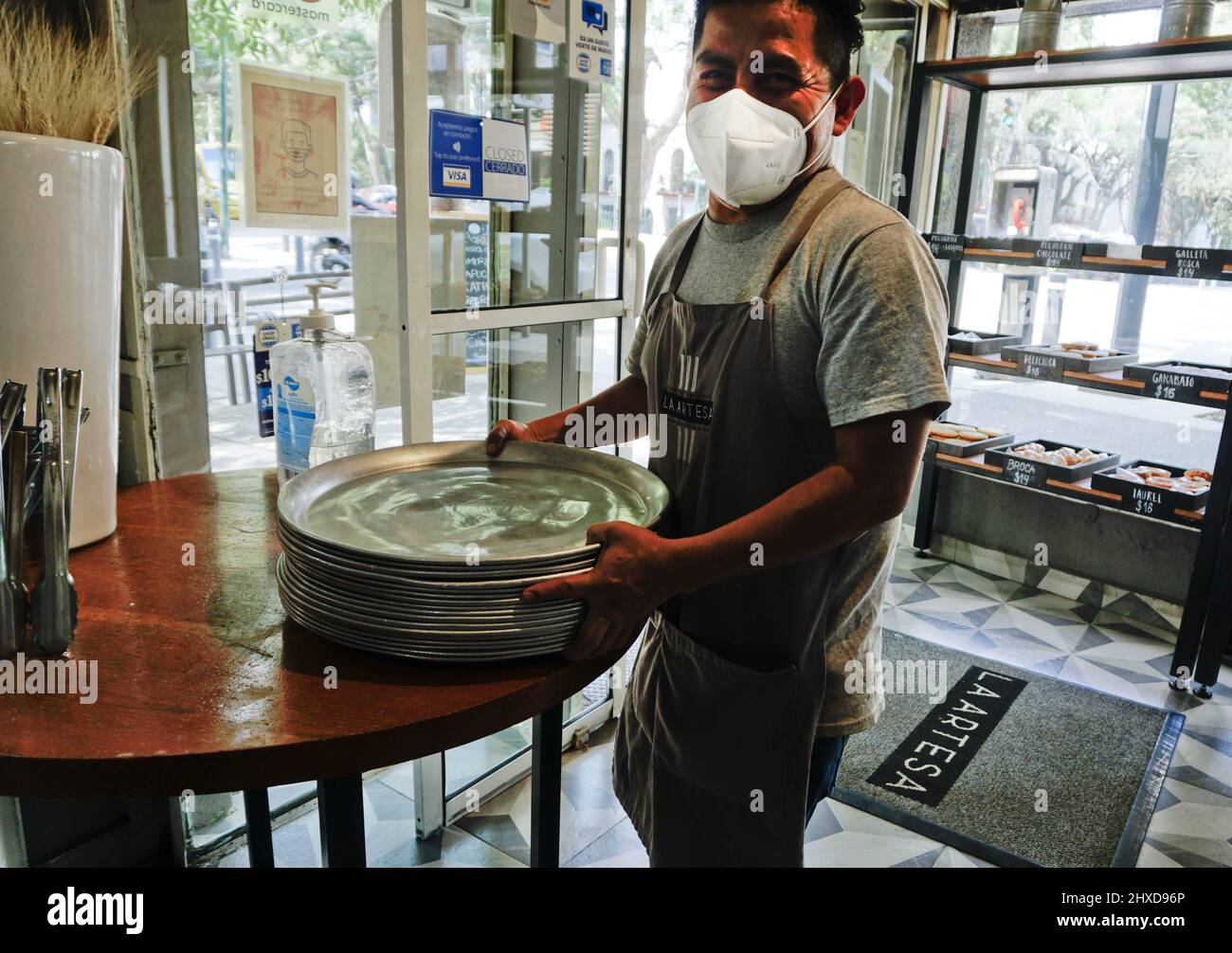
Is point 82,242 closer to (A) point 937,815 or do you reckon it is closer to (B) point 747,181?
(B) point 747,181

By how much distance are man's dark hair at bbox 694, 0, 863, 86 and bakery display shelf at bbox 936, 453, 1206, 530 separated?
271 centimetres

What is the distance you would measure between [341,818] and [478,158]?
160 centimetres

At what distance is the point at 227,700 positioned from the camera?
2.83ft

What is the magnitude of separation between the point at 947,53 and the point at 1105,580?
8.69 ft

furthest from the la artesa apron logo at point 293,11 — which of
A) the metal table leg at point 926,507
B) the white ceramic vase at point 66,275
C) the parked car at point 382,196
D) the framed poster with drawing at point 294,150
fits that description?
the metal table leg at point 926,507

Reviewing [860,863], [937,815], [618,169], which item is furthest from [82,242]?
[937,815]

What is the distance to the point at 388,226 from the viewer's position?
2189 millimetres

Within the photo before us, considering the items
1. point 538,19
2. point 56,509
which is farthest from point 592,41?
point 56,509

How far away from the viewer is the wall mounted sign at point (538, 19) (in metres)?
2.17

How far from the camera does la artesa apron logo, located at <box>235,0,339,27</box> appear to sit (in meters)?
1.84

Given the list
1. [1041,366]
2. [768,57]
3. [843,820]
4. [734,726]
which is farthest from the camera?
[1041,366]

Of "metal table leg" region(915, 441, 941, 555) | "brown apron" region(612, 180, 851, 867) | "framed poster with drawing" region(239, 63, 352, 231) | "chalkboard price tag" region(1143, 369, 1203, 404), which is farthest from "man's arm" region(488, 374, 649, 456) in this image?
"metal table leg" region(915, 441, 941, 555)

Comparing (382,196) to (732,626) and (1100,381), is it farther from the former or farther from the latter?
(1100,381)

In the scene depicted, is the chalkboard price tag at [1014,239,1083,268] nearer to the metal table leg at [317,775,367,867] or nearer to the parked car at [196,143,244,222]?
the parked car at [196,143,244,222]
